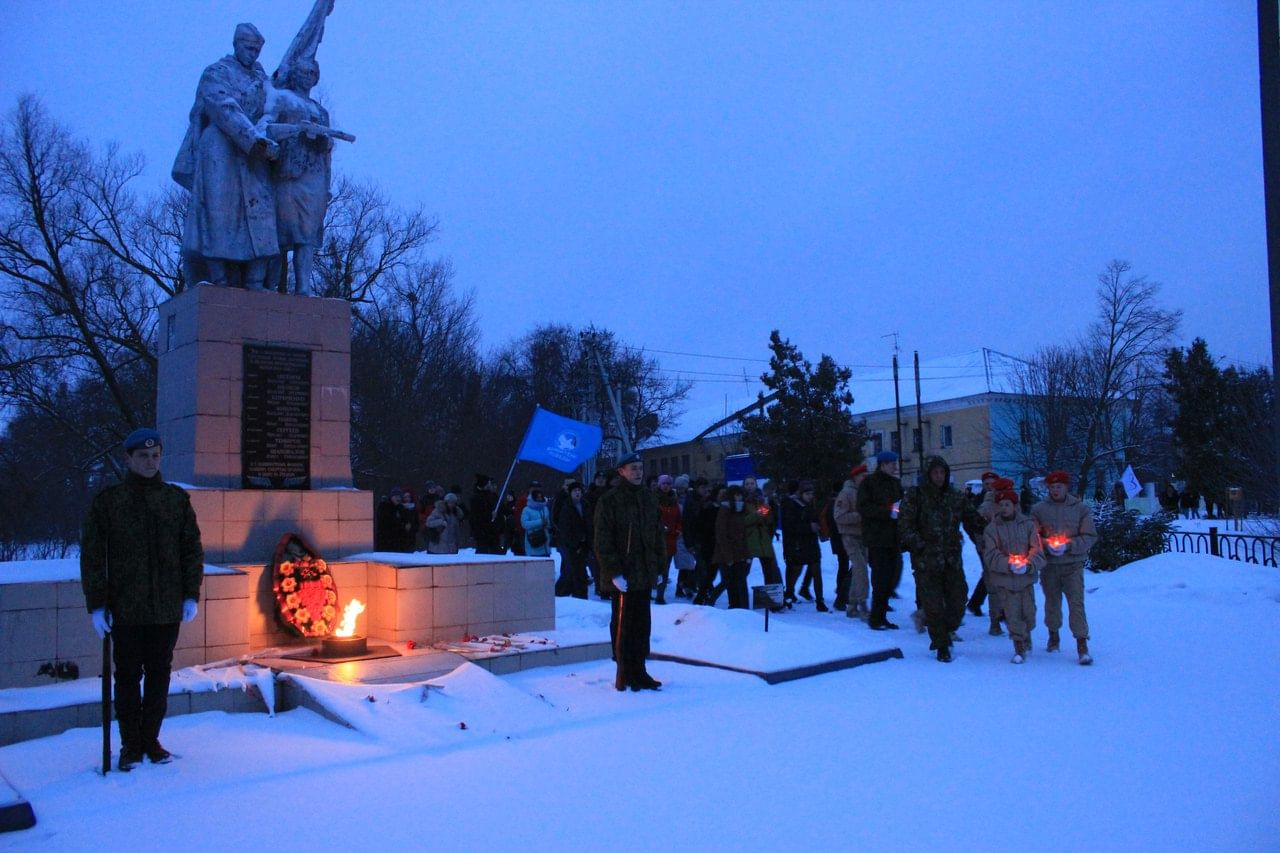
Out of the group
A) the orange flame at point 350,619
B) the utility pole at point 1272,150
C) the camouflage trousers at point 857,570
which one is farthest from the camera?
the camouflage trousers at point 857,570

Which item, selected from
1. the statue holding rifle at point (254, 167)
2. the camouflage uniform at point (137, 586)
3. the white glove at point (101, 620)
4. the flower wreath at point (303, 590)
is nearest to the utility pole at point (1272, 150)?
the camouflage uniform at point (137, 586)

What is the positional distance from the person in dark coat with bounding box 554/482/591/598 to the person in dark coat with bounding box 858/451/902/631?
420 cm

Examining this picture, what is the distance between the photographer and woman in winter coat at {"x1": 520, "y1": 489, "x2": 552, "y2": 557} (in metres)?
14.4

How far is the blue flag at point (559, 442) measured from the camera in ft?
49.2

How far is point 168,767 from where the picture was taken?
506 centimetres

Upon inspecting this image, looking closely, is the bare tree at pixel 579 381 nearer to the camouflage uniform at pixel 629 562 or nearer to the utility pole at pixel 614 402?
the utility pole at pixel 614 402

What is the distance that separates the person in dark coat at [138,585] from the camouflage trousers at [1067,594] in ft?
22.2

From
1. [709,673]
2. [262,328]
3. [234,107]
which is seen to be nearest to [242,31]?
[234,107]

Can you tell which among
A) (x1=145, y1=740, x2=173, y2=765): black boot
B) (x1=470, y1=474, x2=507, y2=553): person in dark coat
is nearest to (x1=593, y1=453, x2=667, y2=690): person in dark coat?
(x1=145, y1=740, x2=173, y2=765): black boot

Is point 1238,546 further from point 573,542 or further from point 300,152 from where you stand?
point 300,152

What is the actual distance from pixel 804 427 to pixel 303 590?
94.9 feet

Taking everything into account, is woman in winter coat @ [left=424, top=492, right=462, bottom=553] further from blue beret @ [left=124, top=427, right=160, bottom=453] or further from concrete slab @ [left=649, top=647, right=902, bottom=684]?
blue beret @ [left=124, top=427, right=160, bottom=453]

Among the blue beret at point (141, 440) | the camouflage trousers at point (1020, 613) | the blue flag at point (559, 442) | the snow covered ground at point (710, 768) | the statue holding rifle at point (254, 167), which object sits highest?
the statue holding rifle at point (254, 167)

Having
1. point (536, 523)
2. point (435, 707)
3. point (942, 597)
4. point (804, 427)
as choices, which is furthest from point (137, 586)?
point (804, 427)
